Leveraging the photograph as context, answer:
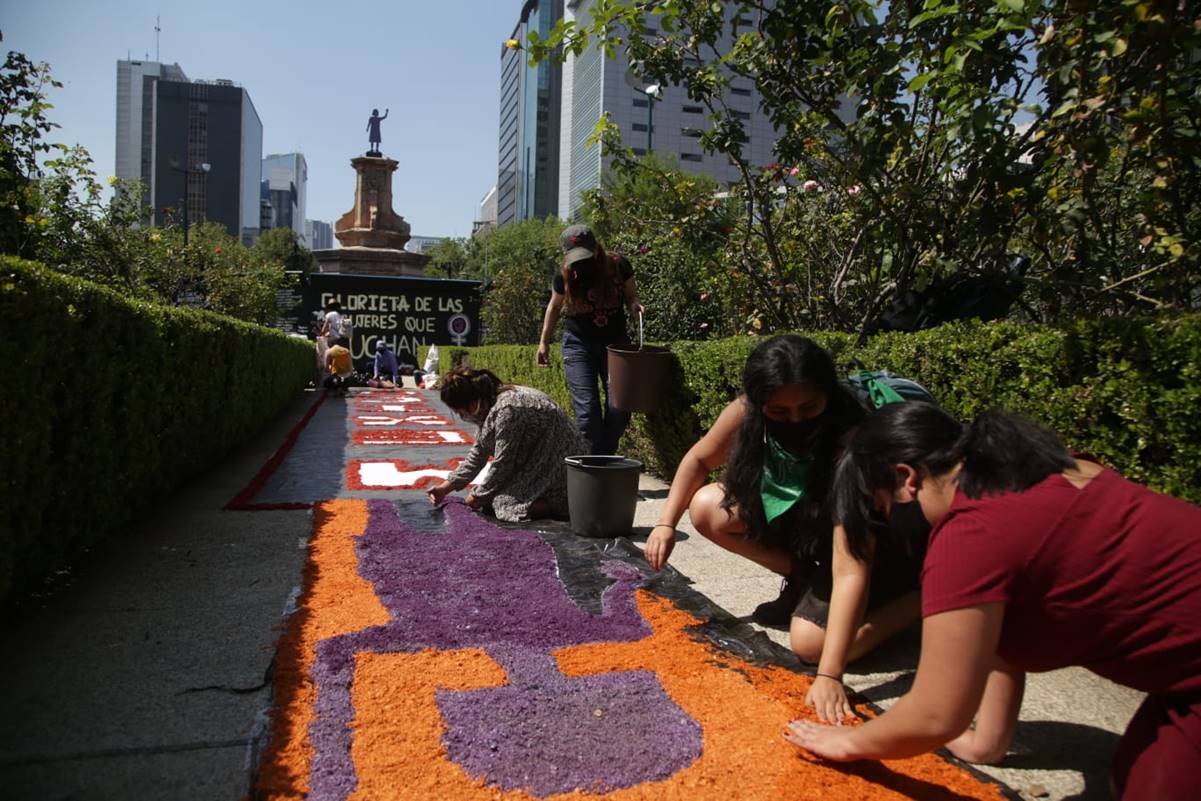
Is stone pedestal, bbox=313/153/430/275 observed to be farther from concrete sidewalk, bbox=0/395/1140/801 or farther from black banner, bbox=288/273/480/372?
concrete sidewalk, bbox=0/395/1140/801

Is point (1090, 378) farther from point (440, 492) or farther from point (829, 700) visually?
point (440, 492)

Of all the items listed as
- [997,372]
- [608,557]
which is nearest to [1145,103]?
[997,372]

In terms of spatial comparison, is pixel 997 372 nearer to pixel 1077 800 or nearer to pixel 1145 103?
pixel 1145 103

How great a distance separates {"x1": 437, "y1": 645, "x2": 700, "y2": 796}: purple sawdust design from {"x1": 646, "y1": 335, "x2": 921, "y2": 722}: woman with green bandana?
44 cm

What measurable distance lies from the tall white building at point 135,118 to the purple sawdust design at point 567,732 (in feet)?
472

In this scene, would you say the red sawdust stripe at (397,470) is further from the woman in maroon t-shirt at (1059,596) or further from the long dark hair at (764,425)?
the woman in maroon t-shirt at (1059,596)

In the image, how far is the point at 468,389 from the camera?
4738mm

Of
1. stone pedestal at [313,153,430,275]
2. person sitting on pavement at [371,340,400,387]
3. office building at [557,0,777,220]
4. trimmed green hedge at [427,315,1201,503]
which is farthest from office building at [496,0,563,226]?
trimmed green hedge at [427,315,1201,503]

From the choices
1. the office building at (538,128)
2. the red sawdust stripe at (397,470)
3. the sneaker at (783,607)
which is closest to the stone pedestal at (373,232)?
the red sawdust stripe at (397,470)

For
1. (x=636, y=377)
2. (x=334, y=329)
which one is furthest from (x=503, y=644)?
(x=334, y=329)

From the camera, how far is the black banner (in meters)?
26.1

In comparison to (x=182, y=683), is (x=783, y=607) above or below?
above

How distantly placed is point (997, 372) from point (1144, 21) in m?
1.28

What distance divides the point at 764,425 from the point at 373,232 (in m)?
32.0
